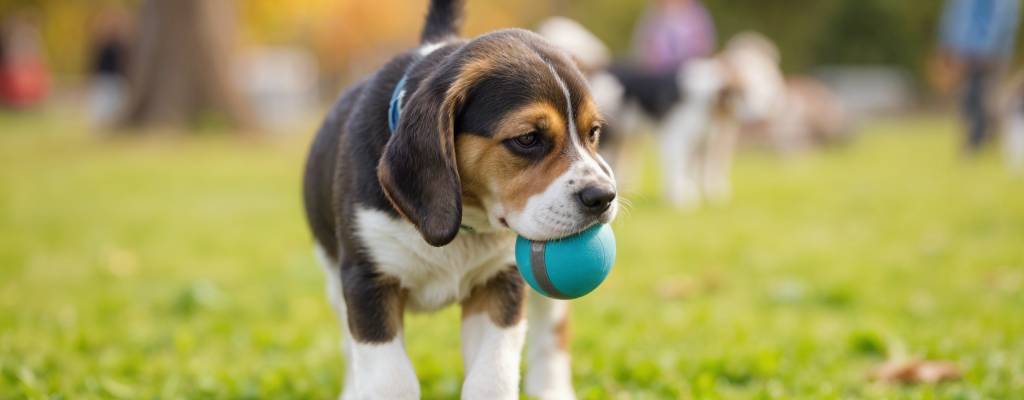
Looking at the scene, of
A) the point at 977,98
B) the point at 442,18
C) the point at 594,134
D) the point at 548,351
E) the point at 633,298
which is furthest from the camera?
the point at 977,98

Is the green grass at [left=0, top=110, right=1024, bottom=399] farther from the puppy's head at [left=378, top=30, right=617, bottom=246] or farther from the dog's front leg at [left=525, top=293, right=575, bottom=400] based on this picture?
the puppy's head at [left=378, top=30, right=617, bottom=246]

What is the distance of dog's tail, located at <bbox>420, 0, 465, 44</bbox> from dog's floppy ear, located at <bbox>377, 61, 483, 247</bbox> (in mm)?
1233

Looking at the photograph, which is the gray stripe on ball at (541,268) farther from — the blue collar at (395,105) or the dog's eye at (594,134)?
the blue collar at (395,105)

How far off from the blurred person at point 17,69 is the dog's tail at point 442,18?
97.5ft

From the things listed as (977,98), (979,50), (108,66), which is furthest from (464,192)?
(108,66)

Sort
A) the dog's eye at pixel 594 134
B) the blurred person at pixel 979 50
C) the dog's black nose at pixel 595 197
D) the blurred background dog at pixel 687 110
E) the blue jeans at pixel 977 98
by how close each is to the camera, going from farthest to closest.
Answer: the blue jeans at pixel 977 98 → the blurred person at pixel 979 50 → the blurred background dog at pixel 687 110 → the dog's eye at pixel 594 134 → the dog's black nose at pixel 595 197

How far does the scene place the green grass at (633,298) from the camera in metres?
4.37

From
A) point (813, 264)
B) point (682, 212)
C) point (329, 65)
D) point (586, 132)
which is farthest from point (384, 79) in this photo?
point (329, 65)

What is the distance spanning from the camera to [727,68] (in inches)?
466

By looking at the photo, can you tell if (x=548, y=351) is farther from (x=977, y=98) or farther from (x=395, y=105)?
(x=977, y=98)

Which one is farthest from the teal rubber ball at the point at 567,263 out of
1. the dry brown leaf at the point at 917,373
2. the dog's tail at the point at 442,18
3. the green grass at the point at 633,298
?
the dry brown leaf at the point at 917,373

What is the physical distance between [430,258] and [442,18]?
1428mm

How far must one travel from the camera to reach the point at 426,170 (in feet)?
→ 9.80

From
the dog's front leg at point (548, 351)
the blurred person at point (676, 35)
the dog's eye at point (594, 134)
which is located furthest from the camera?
the blurred person at point (676, 35)
